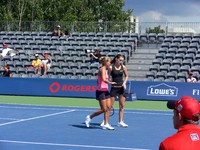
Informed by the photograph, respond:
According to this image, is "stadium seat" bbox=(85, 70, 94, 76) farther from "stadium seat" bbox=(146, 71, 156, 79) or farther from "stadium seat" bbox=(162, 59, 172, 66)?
"stadium seat" bbox=(162, 59, 172, 66)

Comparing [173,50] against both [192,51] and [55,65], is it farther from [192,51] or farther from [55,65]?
[55,65]

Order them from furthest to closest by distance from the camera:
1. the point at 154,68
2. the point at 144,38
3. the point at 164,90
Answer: the point at 144,38 → the point at 154,68 → the point at 164,90

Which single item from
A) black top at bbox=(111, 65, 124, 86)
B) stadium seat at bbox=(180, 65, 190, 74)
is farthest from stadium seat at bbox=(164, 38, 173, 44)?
black top at bbox=(111, 65, 124, 86)

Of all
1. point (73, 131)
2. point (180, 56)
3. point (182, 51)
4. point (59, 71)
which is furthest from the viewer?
point (182, 51)

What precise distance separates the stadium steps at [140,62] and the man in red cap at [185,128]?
79.3ft

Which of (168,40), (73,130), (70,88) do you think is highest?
(168,40)

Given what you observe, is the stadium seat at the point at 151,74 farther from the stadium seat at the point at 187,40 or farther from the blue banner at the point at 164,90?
the stadium seat at the point at 187,40

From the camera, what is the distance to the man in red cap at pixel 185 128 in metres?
3.28

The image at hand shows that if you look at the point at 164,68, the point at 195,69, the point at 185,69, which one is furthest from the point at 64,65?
the point at 195,69

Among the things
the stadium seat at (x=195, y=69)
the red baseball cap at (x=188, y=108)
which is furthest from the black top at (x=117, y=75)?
the stadium seat at (x=195, y=69)

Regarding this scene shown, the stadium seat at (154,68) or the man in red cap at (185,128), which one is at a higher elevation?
the man in red cap at (185,128)

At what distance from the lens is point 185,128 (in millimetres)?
3354

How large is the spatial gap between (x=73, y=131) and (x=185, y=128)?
397 inches

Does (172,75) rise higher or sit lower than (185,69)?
lower
